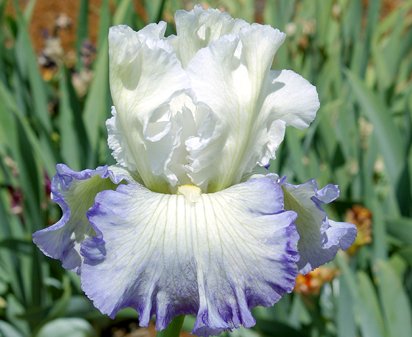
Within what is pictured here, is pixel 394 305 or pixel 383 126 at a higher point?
pixel 383 126

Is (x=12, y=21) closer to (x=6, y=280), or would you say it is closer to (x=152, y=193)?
(x=6, y=280)

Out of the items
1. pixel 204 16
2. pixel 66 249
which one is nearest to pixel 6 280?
pixel 66 249

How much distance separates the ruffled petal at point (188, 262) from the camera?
64cm

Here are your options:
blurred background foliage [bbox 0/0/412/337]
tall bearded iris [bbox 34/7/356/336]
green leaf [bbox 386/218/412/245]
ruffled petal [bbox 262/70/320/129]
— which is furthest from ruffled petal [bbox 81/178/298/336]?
green leaf [bbox 386/218/412/245]

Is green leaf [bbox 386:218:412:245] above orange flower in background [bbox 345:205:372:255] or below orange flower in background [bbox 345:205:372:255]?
above

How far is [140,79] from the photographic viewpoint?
29.2 inches

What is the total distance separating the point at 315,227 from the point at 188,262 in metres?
0.17

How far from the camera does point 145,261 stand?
2.09 ft

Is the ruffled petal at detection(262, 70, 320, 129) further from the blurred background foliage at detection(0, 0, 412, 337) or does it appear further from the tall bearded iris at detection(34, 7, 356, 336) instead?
the blurred background foliage at detection(0, 0, 412, 337)

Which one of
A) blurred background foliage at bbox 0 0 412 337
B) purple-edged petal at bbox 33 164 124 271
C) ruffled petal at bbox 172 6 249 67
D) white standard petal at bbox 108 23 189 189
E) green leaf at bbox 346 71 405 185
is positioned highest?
ruffled petal at bbox 172 6 249 67

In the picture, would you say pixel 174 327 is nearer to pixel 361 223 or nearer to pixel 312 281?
pixel 312 281

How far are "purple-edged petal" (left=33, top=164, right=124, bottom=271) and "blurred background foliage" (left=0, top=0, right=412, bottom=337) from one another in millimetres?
476

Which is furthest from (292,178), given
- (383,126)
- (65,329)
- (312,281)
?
(65,329)

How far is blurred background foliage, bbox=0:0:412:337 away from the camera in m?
1.30
